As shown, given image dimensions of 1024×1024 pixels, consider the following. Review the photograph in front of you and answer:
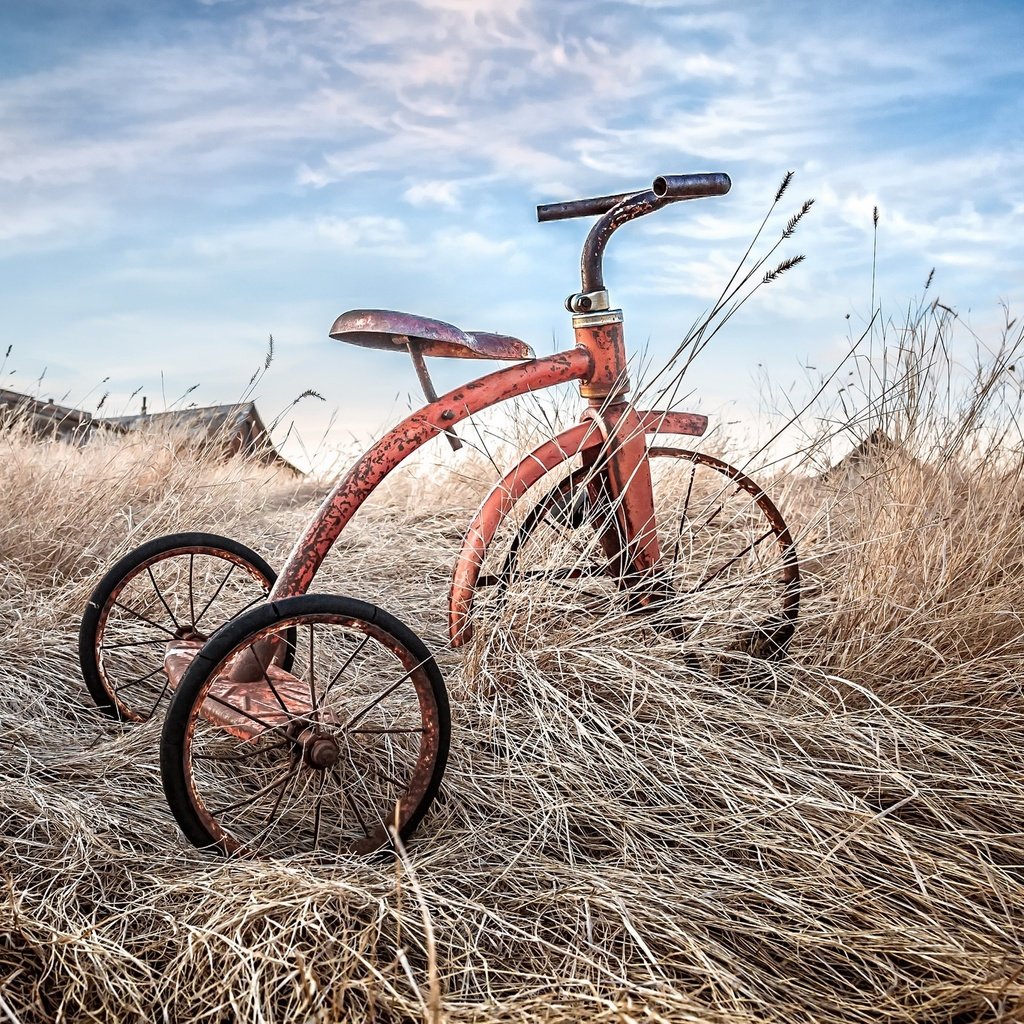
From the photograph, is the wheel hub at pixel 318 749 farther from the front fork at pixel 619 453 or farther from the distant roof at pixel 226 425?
the distant roof at pixel 226 425

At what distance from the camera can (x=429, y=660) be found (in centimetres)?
199

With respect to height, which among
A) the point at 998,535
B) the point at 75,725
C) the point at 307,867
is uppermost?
the point at 998,535

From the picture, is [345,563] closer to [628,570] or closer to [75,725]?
[75,725]

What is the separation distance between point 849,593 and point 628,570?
780 mm

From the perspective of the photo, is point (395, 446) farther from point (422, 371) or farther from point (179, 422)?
point (179, 422)

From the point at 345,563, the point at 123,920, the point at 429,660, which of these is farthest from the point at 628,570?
the point at 345,563

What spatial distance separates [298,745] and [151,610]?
2181mm

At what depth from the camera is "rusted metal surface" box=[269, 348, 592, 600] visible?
2354mm

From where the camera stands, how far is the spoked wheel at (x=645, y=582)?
2596mm

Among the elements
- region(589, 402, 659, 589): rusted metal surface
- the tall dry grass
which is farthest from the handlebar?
region(589, 402, 659, 589): rusted metal surface

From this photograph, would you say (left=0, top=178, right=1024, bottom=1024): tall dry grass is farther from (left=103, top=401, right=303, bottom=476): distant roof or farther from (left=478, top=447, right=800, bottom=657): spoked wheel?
(left=103, top=401, right=303, bottom=476): distant roof

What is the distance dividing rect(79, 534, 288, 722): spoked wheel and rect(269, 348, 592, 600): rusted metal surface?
493mm

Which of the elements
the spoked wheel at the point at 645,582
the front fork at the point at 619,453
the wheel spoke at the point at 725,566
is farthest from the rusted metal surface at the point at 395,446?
the wheel spoke at the point at 725,566

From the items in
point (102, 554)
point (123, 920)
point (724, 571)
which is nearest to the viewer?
point (123, 920)
